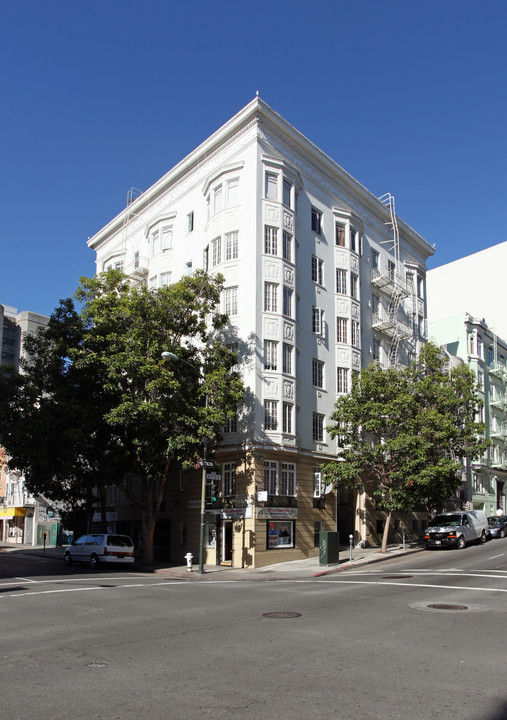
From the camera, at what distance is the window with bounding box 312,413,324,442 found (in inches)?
1334

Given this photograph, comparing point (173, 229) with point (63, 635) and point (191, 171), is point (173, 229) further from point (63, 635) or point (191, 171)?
point (63, 635)

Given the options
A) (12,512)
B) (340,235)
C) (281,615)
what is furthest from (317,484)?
(12,512)

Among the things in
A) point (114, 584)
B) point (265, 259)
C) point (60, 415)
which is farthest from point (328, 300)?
point (114, 584)

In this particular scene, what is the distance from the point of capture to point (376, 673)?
7.45 m

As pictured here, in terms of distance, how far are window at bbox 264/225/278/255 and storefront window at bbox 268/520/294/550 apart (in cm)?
1374

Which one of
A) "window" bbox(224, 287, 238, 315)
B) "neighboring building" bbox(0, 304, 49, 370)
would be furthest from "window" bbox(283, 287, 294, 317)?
"neighboring building" bbox(0, 304, 49, 370)

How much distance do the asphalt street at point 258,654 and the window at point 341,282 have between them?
23691mm

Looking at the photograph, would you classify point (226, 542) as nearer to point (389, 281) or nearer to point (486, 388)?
point (389, 281)

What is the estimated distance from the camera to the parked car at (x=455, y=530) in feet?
101

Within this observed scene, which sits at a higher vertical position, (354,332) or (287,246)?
(287,246)

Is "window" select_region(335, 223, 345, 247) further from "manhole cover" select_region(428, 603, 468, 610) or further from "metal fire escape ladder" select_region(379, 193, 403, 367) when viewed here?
"manhole cover" select_region(428, 603, 468, 610)

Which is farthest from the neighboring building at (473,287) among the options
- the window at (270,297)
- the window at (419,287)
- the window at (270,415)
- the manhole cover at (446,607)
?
the manhole cover at (446,607)

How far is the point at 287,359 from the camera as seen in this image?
31.8m

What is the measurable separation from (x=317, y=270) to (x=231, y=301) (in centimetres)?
685
